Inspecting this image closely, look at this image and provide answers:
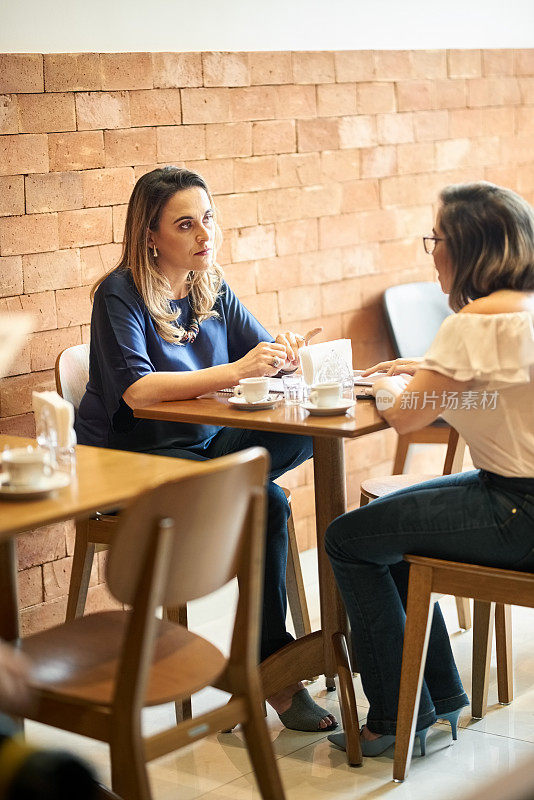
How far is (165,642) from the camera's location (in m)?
1.97

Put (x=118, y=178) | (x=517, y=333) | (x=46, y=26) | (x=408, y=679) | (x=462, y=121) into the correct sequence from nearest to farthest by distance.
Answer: (x=517, y=333)
(x=408, y=679)
(x=46, y=26)
(x=118, y=178)
(x=462, y=121)

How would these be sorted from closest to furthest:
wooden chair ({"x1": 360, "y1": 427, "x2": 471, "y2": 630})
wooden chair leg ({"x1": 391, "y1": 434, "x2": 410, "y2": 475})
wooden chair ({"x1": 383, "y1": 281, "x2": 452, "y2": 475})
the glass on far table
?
1. the glass on far table
2. wooden chair ({"x1": 360, "y1": 427, "x2": 471, "y2": 630})
3. wooden chair leg ({"x1": 391, "y1": 434, "x2": 410, "y2": 475})
4. wooden chair ({"x1": 383, "y1": 281, "x2": 452, "y2": 475})

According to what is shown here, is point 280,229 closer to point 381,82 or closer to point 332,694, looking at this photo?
point 381,82

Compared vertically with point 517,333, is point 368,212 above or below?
above

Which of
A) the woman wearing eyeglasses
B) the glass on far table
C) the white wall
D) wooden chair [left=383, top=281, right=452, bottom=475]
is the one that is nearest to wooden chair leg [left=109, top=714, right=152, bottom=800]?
the woman wearing eyeglasses

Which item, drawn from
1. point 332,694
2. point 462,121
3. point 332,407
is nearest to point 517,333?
point 332,407

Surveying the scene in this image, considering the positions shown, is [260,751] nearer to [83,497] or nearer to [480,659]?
[83,497]

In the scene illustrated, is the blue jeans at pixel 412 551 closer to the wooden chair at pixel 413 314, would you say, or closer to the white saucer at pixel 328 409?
the white saucer at pixel 328 409

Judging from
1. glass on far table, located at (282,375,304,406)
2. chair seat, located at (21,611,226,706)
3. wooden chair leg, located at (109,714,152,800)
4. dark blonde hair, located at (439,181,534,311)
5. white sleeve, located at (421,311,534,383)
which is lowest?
wooden chair leg, located at (109,714,152,800)

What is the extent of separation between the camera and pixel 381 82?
164 inches

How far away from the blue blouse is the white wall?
755 mm

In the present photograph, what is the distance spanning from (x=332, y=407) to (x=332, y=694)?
0.91 metres

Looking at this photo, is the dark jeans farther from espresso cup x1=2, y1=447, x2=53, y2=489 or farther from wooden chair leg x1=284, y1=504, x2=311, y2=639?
espresso cup x1=2, y1=447, x2=53, y2=489

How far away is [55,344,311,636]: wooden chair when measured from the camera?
2748 mm
